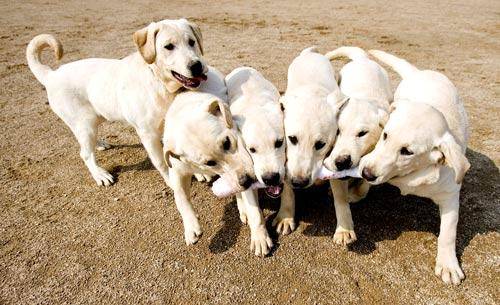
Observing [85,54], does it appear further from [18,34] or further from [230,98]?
[230,98]

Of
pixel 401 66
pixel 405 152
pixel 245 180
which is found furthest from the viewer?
pixel 401 66

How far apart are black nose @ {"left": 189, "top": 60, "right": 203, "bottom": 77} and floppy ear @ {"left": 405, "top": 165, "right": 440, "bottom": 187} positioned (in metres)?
2.18

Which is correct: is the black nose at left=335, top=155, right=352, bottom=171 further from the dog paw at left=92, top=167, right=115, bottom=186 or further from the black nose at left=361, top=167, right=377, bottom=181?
the dog paw at left=92, top=167, right=115, bottom=186

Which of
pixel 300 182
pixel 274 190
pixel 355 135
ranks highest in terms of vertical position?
pixel 355 135

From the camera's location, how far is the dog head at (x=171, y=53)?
12.6ft

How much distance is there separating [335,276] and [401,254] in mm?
642

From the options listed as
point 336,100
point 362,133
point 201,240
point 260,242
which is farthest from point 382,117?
point 201,240

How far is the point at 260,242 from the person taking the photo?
3.55 metres

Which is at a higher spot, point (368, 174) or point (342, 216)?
point (368, 174)

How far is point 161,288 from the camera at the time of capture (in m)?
3.34

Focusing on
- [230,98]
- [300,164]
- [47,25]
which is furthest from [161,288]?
[47,25]

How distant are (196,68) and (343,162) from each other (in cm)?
174

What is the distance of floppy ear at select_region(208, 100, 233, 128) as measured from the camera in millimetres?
3208

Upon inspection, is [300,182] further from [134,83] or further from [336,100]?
[134,83]
